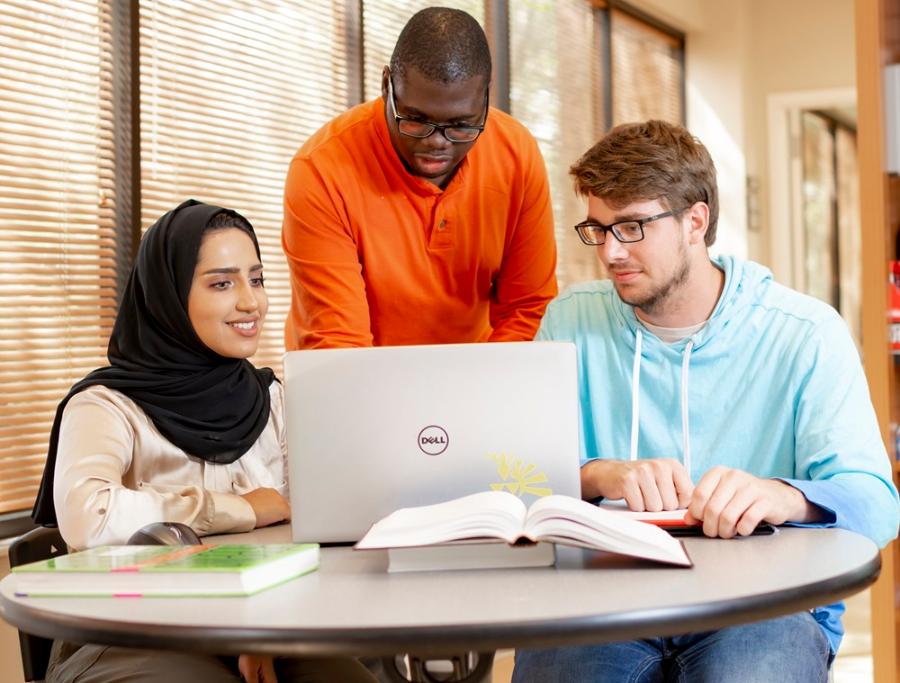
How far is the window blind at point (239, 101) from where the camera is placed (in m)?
3.05

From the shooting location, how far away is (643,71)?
6059 mm

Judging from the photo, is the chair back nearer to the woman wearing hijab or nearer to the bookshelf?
the woman wearing hijab

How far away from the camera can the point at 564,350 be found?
136cm

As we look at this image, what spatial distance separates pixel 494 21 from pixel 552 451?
360cm

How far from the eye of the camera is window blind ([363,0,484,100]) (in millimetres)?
3916

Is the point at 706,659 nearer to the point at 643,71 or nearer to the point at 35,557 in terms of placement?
the point at 35,557

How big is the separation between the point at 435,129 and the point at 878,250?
A: 55.0 inches

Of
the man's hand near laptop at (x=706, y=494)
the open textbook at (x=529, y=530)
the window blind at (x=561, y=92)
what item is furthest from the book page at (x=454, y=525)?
the window blind at (x=561, y=92)

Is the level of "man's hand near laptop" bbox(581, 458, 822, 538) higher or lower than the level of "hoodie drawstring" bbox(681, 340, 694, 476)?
lower

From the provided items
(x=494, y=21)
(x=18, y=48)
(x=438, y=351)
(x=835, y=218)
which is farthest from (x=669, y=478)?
(x=835, y=218)

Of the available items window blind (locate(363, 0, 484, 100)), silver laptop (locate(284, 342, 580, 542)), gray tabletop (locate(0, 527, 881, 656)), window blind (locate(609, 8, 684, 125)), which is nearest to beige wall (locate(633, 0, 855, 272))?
window blind (locate(609, 8, 684, 125))

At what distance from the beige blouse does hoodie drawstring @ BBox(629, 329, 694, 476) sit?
2.08ft

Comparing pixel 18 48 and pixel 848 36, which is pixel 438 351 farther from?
pixel 848 36

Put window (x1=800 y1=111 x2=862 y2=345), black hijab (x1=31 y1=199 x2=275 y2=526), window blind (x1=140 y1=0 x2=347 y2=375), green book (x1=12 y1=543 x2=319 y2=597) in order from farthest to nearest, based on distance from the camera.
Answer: window (x1=800 y1=111 x2=862 y2=345)
window blind (x1=140 y1=0 x2=347 y2=375)
black hijab (x1=31 y1=199 x2=275 y2=526)
green book (x1=12 y1=543 x2=319 y2=597)
